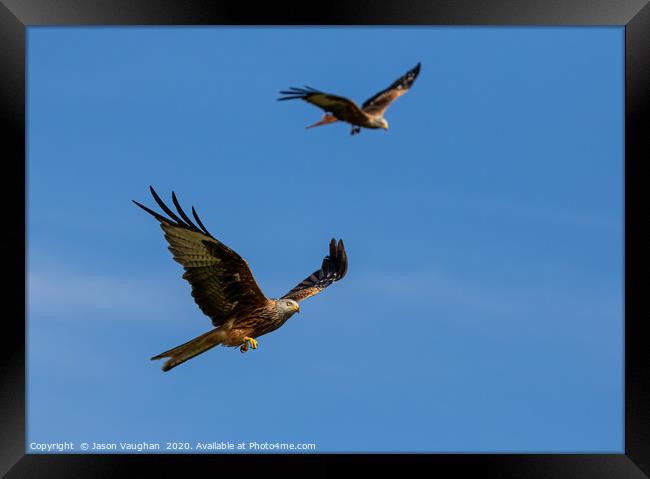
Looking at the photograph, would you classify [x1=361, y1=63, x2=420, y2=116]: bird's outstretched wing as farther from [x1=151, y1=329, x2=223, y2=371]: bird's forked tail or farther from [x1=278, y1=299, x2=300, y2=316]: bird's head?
[x1=151, y1=329, x2=223, y2=371]: bird's forked tail

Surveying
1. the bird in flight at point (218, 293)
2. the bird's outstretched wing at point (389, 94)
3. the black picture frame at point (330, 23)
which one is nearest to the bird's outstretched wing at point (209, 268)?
the bird in flight at point (218, 293)

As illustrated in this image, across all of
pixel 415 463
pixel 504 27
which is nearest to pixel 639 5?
pixel 504 27

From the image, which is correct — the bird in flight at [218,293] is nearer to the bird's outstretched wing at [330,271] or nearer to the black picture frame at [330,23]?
the bird's outstretched wing at [330,271]

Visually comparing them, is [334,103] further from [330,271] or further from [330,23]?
[330,271]

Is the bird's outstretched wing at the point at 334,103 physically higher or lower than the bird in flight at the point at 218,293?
higher

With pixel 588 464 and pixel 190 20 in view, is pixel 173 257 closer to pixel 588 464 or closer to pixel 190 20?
pixel 190 20

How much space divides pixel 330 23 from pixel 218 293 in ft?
7.11

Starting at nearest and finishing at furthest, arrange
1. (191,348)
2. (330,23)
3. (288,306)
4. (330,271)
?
(330,23), (191,348), (288,306), (330,271)

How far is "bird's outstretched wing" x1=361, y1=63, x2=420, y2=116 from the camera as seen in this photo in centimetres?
653

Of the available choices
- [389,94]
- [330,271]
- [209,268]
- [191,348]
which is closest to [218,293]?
[209,268]

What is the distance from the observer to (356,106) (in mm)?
6047

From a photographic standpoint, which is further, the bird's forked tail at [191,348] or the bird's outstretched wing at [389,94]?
the bird's outstretched wing at [389,94]

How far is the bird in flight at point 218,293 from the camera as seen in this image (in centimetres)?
612

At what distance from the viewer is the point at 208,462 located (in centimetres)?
579
